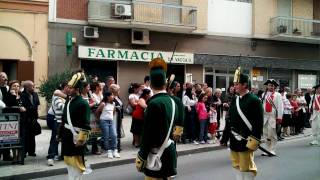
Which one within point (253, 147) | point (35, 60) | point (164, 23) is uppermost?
point (164, 23)

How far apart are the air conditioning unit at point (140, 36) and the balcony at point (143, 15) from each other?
0.32 m

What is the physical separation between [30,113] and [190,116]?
505 centimetres

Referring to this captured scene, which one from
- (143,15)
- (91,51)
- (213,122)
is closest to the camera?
(213,122)

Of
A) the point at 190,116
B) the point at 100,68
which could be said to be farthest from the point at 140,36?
the point at 190,116

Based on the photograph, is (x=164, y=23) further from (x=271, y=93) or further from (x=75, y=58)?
(x=271, y=93)

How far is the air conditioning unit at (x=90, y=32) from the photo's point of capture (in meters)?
22.8

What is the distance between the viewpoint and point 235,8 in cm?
2716

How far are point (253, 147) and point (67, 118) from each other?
281 cm

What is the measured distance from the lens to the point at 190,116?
558 inches

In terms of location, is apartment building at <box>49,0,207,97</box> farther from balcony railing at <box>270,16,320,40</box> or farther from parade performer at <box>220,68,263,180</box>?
parade performer at <box>220,68,263,180</box>

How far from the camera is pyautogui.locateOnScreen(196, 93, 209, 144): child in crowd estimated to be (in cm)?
1400

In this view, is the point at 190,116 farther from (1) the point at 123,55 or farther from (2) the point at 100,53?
(1) the point at 123,55

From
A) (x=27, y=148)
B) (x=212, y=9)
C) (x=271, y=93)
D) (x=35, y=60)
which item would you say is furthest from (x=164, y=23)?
(x=27, y=148)

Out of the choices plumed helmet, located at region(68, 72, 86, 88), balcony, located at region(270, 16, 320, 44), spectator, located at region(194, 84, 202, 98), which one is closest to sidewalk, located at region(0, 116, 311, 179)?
spectator, located at region(194, 84, 202, 98)
